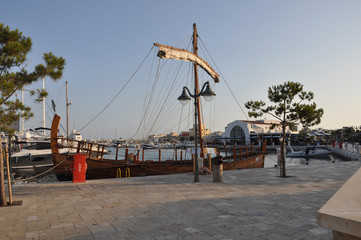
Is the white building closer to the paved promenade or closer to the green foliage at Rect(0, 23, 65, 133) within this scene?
the paved promenade

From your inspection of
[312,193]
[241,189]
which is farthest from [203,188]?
[312,193]

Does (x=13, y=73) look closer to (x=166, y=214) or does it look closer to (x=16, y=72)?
(x=16, y=72)

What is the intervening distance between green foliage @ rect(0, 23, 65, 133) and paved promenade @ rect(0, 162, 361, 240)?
300 centimetres

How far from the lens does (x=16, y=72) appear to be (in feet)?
28.6

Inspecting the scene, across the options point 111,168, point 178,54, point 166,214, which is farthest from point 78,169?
point 178,54

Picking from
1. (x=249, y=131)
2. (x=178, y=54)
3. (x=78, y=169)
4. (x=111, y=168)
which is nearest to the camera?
(x=78, y=169)

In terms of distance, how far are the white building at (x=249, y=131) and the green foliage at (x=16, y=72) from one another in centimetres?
7599

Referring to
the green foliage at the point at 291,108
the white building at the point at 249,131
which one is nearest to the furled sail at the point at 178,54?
the green foliage at the point at 291,108

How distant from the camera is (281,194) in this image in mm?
9984

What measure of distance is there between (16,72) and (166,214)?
6.64m

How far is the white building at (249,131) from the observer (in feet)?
275

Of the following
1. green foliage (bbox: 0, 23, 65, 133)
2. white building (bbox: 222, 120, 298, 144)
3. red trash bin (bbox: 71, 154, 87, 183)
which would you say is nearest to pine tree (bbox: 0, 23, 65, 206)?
green foliage (bbox: 0, 23, 65, 133)

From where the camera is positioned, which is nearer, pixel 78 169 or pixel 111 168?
pixel 78 169

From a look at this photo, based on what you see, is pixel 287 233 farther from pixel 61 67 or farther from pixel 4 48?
pixel 4 48
